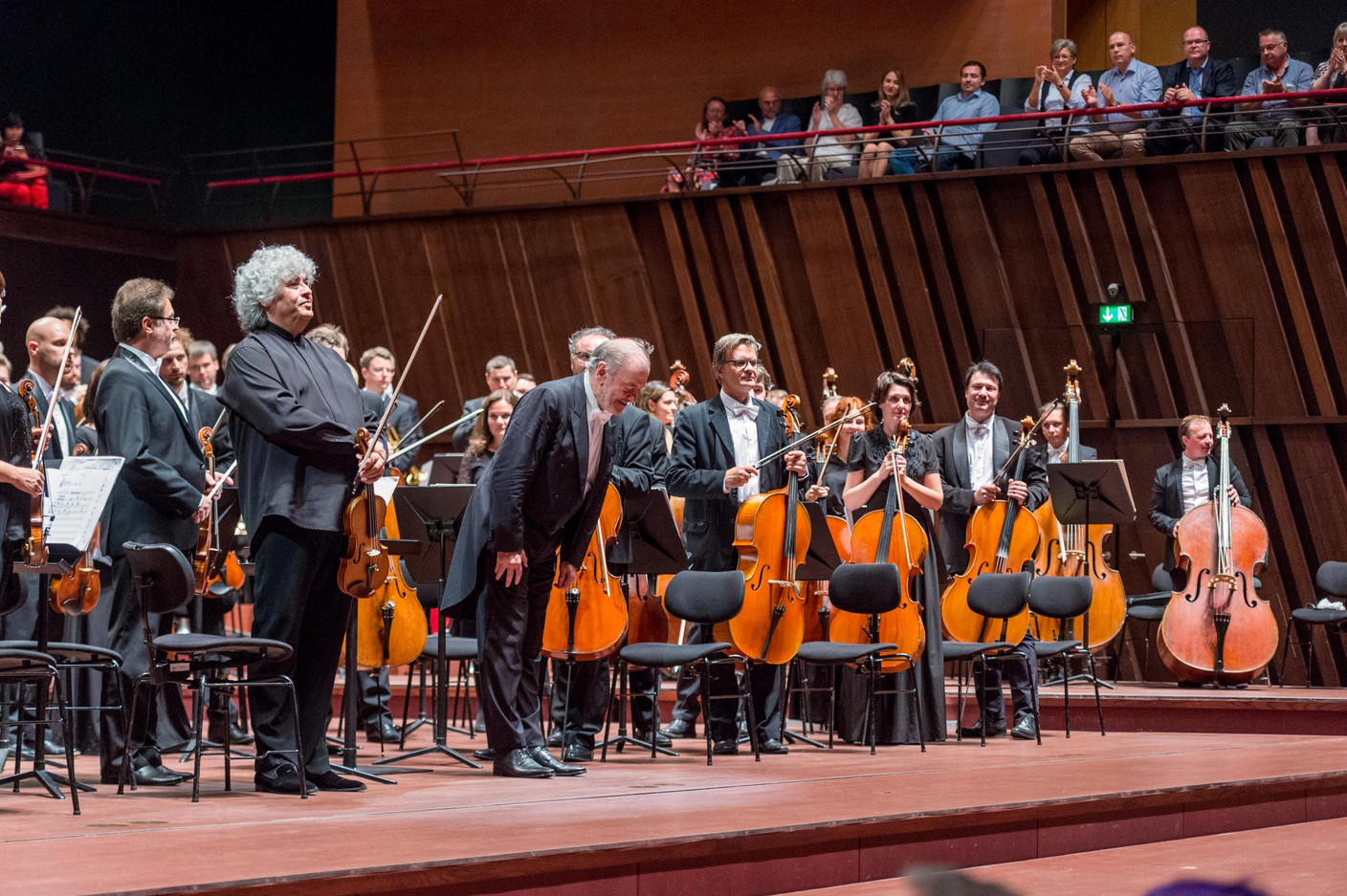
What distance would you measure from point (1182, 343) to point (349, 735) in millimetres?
6422

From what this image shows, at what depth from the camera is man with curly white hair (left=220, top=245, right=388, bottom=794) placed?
404cm

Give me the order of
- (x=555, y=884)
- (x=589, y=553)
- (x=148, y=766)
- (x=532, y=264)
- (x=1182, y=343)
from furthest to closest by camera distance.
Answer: (x=532, y=264), (x=1182, y=343), (x=589, y=553), (x=148, y=766), (x=555, y=884)

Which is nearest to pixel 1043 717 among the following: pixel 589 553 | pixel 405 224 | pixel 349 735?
pixel 589 553

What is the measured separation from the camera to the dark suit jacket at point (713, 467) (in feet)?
18.3

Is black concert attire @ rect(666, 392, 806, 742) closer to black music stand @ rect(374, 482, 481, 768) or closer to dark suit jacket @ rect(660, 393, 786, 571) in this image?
dark suit jacket @ rect(660, 393, 786, 571)

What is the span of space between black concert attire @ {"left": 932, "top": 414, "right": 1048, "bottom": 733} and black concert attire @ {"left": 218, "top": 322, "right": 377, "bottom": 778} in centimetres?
295

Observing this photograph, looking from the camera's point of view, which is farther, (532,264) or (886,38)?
(886,38)

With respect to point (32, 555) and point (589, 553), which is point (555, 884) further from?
point (589, 553)

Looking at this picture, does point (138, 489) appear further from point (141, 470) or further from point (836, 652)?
point (836, 652)

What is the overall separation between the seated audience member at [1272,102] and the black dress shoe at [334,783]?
7028 mm

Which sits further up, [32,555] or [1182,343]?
[1182,343]

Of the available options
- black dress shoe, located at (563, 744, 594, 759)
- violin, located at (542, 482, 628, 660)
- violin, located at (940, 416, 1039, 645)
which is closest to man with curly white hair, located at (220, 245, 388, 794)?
violin, located at (542, 482, 628, 660)

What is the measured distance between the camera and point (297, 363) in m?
4.18

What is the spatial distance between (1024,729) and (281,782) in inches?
130
